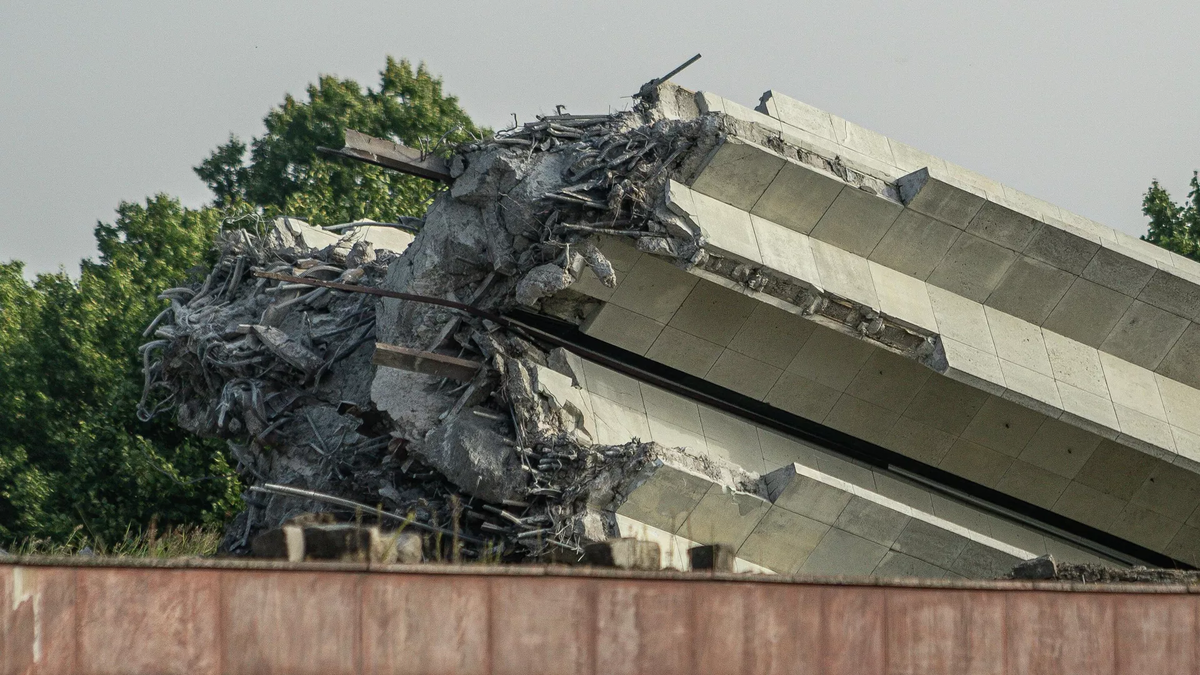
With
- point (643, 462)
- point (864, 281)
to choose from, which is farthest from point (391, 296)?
point (864, 281)

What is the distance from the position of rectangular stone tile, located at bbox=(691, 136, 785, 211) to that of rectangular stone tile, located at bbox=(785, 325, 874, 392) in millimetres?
1734

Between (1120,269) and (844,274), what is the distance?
3.02 meters

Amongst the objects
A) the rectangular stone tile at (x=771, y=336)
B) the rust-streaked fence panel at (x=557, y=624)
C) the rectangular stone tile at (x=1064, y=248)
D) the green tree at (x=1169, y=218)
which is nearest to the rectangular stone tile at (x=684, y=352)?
the rectangular stone tile at (x=771, y=336)

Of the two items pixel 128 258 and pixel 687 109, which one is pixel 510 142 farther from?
pixel 128 258

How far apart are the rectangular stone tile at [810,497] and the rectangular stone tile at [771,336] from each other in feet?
5.55

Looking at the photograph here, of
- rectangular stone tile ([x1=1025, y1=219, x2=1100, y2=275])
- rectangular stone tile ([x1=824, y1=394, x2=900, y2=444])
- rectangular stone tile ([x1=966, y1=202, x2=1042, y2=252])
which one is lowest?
rectangular stone tile ([x1=824, y1=394, x2=900, y2=444])

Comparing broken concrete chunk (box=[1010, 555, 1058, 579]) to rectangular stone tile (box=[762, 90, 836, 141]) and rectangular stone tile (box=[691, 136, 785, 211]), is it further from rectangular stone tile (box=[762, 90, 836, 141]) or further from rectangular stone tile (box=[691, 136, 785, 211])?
rectangular stone tile (box=[762, 90, 836, 141])

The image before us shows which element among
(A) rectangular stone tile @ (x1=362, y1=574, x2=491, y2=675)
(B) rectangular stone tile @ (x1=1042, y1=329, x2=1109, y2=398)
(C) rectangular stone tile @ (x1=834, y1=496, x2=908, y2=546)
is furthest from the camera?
(B) rectangular stone tile @ (x1=1042, y1=329, x2=1109, y2=398)

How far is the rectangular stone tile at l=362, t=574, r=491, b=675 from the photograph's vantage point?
353 inches

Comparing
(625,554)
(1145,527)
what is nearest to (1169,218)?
(1145,527)

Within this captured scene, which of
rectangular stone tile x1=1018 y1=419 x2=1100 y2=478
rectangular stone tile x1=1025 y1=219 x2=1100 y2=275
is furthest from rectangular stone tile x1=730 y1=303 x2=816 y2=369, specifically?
rectangular stone tile x1=1018 y1=419 x2=1100 y2=478

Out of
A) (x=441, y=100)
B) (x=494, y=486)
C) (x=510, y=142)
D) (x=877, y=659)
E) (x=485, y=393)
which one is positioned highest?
(x=441, y=100)

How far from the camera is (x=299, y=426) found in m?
18.2

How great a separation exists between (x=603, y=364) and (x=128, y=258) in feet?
67.0
